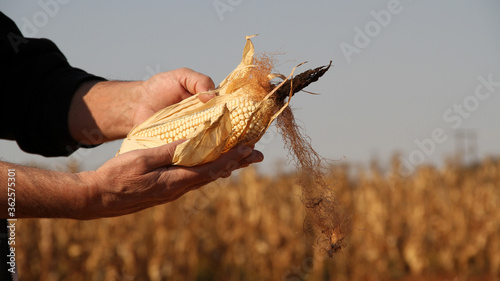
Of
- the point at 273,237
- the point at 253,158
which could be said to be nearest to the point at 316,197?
the point at 253,158

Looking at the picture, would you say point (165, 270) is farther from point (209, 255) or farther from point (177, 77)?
point (177, 77)

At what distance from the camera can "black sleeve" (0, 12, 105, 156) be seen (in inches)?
104

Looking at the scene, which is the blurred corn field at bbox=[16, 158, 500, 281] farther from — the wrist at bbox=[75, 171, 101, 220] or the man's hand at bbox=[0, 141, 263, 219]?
the wrist at bbox=[75, 171, 101, 220]

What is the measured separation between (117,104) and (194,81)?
51 cm

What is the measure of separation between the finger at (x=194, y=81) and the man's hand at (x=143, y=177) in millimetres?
475

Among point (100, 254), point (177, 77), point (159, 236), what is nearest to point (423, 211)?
point (159, 236)

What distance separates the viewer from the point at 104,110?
2.74m

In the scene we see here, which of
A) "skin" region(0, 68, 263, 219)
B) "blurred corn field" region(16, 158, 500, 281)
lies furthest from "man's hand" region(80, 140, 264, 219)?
"blurred corn field" region(16, 158, 500, 281)

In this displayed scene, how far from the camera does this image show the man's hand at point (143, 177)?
2049mm

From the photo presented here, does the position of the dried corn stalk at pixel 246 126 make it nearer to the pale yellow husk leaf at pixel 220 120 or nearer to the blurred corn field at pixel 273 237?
the pale yellow husk leaf at pixel 220 120

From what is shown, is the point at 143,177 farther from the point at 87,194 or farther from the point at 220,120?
the point at 220,120

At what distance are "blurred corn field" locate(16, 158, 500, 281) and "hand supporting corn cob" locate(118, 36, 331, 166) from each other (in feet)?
14.2

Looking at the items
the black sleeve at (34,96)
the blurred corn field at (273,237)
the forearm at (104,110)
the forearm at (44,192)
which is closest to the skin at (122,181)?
the forearm at (44,192)

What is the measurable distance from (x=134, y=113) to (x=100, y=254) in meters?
4.45
